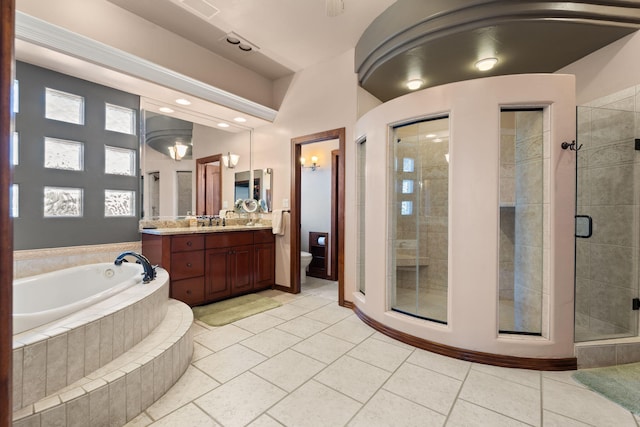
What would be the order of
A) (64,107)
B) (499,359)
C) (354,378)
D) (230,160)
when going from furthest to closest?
1. (230,160)
2. (64,107)
3. (499,359)
4. (354,378)

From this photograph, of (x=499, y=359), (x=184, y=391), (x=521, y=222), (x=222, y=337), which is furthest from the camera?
(x=222, y=337)

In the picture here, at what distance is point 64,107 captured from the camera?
2539 millimetres

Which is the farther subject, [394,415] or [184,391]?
[184,391]

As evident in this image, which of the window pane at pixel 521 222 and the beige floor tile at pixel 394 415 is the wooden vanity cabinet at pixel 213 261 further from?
the window pane at pixel 521 222

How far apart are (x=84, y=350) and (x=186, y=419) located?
63 cm

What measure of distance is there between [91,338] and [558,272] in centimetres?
293

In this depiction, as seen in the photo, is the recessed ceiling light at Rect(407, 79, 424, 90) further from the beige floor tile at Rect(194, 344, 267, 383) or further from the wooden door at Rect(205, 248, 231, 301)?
the beige floor tile at Rect(194, 344, 267, 383)

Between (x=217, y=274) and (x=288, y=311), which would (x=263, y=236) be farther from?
(x=288, y=311)

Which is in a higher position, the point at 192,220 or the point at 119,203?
Answer: the point at 119,203

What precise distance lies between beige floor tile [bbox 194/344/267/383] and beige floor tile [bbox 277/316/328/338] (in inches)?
18.8

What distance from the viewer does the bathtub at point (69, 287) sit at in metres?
1.83

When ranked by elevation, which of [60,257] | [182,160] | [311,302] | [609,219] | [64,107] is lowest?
[311,302]

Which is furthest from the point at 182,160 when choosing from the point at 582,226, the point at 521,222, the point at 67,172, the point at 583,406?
the point at 583,406

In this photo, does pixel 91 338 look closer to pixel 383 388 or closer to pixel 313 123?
pixel 383 388
